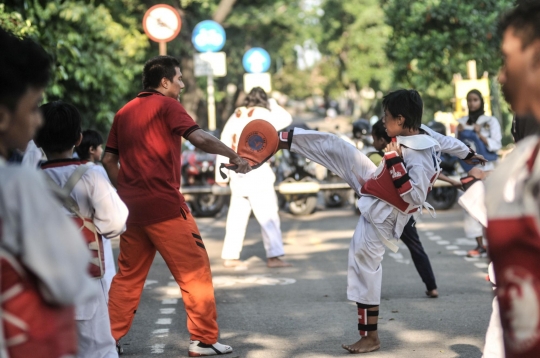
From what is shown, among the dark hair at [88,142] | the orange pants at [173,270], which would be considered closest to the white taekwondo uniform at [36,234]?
the orange pants at [173,270]

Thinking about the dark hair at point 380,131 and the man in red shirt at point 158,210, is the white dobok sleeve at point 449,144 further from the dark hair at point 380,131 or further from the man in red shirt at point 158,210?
the dark hair at point 380,131

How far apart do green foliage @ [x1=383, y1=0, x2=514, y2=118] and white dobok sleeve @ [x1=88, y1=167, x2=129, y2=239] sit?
18.0 meters

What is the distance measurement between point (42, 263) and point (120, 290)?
3.72 metres

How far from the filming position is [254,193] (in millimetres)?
10477

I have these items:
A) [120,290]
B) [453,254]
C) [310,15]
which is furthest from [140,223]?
[310,15]

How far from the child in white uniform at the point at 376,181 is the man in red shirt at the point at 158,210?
1.97 ft

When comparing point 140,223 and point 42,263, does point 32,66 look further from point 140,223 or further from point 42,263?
point 140,223

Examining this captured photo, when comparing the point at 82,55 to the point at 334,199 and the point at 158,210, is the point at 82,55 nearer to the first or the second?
the point at 334,199

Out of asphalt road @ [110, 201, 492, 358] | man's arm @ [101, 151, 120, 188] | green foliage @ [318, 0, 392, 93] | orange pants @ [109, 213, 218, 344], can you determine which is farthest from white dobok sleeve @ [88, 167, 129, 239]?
green foliage @ [318, 0, 392, 93]

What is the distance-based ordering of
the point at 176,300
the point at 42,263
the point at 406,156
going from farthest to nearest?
the point at 176,300
the point at 406,156
the point at 42,263

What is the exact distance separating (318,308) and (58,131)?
3.92 metres

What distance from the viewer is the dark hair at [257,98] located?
10391 millimetres

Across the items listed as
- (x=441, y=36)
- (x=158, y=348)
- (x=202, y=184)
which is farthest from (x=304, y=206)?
(x=158, y=348)

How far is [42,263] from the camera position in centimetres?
251
